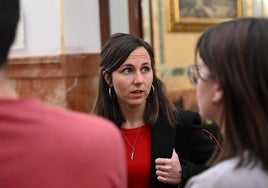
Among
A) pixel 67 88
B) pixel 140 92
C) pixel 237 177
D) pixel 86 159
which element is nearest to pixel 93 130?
pixel 86 159

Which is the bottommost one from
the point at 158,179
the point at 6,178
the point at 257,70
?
the point at 158,179

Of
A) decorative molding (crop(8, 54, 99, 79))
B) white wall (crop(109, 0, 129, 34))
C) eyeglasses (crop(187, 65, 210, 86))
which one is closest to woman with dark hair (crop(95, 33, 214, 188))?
eyeglasses (crop(187, 65, 210, 86))

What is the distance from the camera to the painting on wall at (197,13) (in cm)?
439

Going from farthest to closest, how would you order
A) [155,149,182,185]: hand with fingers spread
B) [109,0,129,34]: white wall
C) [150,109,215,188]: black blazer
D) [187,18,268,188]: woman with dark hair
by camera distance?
[109,0,129,34]: white wall, [150,109,215,188]: black blazer, [155,149,182,185]: hand with fingers spread, [187,18,268,188]: woman with dark hair

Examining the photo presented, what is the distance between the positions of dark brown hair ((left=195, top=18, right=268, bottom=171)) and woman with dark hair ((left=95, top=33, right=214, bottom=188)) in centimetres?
97

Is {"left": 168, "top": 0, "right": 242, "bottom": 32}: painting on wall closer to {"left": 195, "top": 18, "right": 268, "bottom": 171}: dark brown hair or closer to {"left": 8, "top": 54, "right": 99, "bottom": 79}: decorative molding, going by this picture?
{"left": 8, "top": 54, "right": 99, "bottom": 79}: decorative molding

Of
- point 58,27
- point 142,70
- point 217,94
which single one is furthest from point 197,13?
point 217,94

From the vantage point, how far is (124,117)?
7.78 feet

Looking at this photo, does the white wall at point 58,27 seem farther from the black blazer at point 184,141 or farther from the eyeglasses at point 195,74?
the eyeglasses at point 195,74

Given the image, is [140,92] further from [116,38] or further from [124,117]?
[116,38]

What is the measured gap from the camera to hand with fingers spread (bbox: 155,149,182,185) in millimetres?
2117

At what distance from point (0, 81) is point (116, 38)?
58.4 inches

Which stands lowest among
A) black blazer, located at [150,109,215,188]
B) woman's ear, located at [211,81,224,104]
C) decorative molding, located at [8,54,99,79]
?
black blazer, located at [150,109,215,188]

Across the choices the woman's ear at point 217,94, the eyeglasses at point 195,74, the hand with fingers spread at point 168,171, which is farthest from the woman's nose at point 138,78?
the woman's ear at point 217,94
